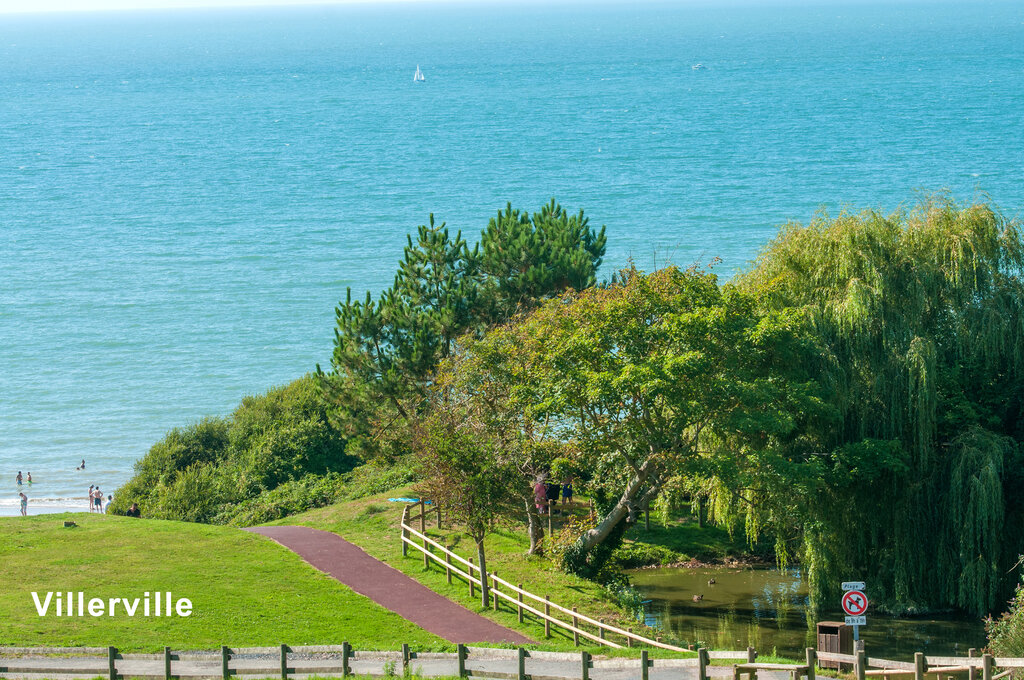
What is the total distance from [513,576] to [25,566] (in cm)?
1332

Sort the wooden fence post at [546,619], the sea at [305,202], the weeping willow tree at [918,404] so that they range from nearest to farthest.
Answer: the wooden fence post at [546,619]
the weeping willow tree at [918,404]
the sea at [305,202]

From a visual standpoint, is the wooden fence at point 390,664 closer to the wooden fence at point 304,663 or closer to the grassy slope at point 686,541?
the wooden fence at point 304,663

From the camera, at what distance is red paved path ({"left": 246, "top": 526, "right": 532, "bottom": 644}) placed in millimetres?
28578

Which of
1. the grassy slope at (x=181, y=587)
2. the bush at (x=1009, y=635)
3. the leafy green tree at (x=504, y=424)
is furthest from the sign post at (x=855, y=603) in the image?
the leafy green tree at (x=504, y=424)

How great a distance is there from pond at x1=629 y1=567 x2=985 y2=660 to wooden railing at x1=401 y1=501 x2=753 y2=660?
3635 mm

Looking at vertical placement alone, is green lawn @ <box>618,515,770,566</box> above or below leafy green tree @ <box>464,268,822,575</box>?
below

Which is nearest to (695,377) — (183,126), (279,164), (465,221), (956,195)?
(465,221)

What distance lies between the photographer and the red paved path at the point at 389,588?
28578mm

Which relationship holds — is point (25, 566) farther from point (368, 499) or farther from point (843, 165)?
point (843, 165)

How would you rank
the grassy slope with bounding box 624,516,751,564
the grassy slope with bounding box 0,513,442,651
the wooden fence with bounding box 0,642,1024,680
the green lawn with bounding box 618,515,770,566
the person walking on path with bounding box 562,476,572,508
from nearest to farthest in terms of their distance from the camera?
the wooden fence with bounding box 0,642,1024,680 → the grassy slope with bounding box 0,513,442,651 → the green lawn with bounding box 618,515,770,566 → the grassy slope with bounding box 624,516,751,564 → the person walking on path with bounding box 562,476,572,508

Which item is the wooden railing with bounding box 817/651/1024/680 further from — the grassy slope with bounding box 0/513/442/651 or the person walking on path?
the person walking on path

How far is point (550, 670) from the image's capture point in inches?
909

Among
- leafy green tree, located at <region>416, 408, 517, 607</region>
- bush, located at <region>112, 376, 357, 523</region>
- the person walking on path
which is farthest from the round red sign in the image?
bush, located at <region>112, 376, 357, 523</region>

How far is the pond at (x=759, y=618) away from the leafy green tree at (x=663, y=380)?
10.0 feet
